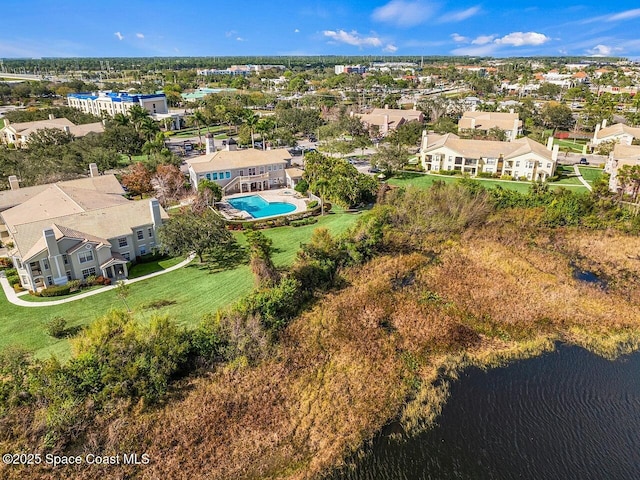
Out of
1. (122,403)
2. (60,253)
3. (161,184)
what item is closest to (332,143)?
(161,184)

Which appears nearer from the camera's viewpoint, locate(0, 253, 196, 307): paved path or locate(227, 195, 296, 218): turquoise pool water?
locate(0, 253, 196, 307): paved path

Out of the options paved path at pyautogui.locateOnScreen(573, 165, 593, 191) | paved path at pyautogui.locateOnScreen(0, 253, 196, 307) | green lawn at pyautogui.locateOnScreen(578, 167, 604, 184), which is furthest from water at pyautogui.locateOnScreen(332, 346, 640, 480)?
green lawn at pyautogui.locateOnScreen(578, 167, 604, 184)

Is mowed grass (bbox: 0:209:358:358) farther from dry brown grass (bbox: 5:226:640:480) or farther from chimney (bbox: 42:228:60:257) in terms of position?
dry brown grass (bbox: 5:226:640:480)

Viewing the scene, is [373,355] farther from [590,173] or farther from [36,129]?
[36,129]

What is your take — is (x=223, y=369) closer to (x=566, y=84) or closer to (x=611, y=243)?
(x=611, y=243)

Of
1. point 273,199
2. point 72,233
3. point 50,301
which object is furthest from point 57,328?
point 273,199

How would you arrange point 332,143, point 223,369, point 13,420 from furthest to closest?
point 332,143, point 223,369, point 13,420
